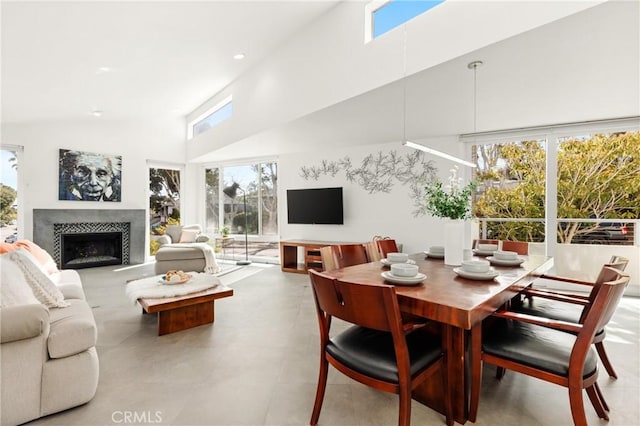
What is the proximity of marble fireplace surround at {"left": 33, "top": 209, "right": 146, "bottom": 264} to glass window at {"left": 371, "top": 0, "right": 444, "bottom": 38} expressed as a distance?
19.0 feet

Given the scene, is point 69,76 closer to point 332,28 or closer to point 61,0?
point 61,0

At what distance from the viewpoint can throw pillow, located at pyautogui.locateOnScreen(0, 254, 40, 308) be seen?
5.96 feet

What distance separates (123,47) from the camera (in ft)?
11.4

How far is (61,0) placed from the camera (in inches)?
100.0

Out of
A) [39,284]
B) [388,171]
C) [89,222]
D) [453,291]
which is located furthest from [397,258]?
[89,222]

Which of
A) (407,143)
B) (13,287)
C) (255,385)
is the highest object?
(407,143)

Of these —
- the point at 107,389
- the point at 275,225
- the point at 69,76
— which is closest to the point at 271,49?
the point at 69,76

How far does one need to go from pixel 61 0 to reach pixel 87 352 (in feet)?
9.01

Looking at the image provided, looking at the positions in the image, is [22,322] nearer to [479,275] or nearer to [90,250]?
[479,275]

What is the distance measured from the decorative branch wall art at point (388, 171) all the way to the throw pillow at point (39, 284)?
421cm

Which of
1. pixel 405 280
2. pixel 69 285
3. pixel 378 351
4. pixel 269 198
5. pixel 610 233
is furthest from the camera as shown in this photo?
pixel 269 198

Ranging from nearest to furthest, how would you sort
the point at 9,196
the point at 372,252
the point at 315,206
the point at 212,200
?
the point at 372,252 < the point at 9,196 < the point at 315,206 < the point at 212,200

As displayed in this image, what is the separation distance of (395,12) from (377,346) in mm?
2830

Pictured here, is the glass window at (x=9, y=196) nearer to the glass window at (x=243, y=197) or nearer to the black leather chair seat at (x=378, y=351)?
the glass window at (x=243, y=197)
